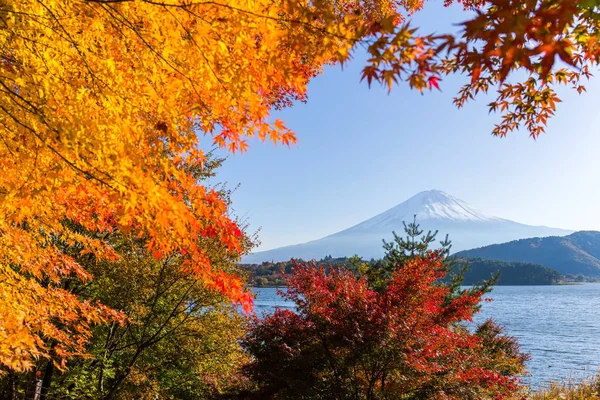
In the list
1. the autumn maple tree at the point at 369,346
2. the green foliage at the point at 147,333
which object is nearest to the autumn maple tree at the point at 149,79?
the autumn maple tree at the point at 369,346

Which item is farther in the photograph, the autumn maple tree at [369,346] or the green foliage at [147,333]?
the green foliage at [147,333]

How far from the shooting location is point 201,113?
319 centimetres

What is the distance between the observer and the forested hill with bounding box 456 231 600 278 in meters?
154

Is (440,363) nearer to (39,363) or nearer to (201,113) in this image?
(201,113)

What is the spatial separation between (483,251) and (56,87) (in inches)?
7584

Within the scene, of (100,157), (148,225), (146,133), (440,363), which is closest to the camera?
(100,157)

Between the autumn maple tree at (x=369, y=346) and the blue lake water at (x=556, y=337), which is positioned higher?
the autumn maple tree at (x=369, y=346)

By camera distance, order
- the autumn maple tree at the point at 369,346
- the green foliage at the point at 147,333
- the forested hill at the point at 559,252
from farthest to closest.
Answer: the forested hill at the point at 559,252
the green foliage at the point at 147,333
the autumn maple tree at the point at 369,346

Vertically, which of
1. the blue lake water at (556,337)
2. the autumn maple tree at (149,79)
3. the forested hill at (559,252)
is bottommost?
the blue lake water at (556,337)

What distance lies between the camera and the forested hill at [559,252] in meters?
154

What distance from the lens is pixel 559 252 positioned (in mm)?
163375

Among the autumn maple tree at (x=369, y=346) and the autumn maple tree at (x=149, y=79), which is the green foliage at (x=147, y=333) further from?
the autumn maple tree at (x=149, y=79)

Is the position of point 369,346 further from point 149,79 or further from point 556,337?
point 556,337

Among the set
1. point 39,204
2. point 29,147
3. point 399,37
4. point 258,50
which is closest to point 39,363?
point 39,204
